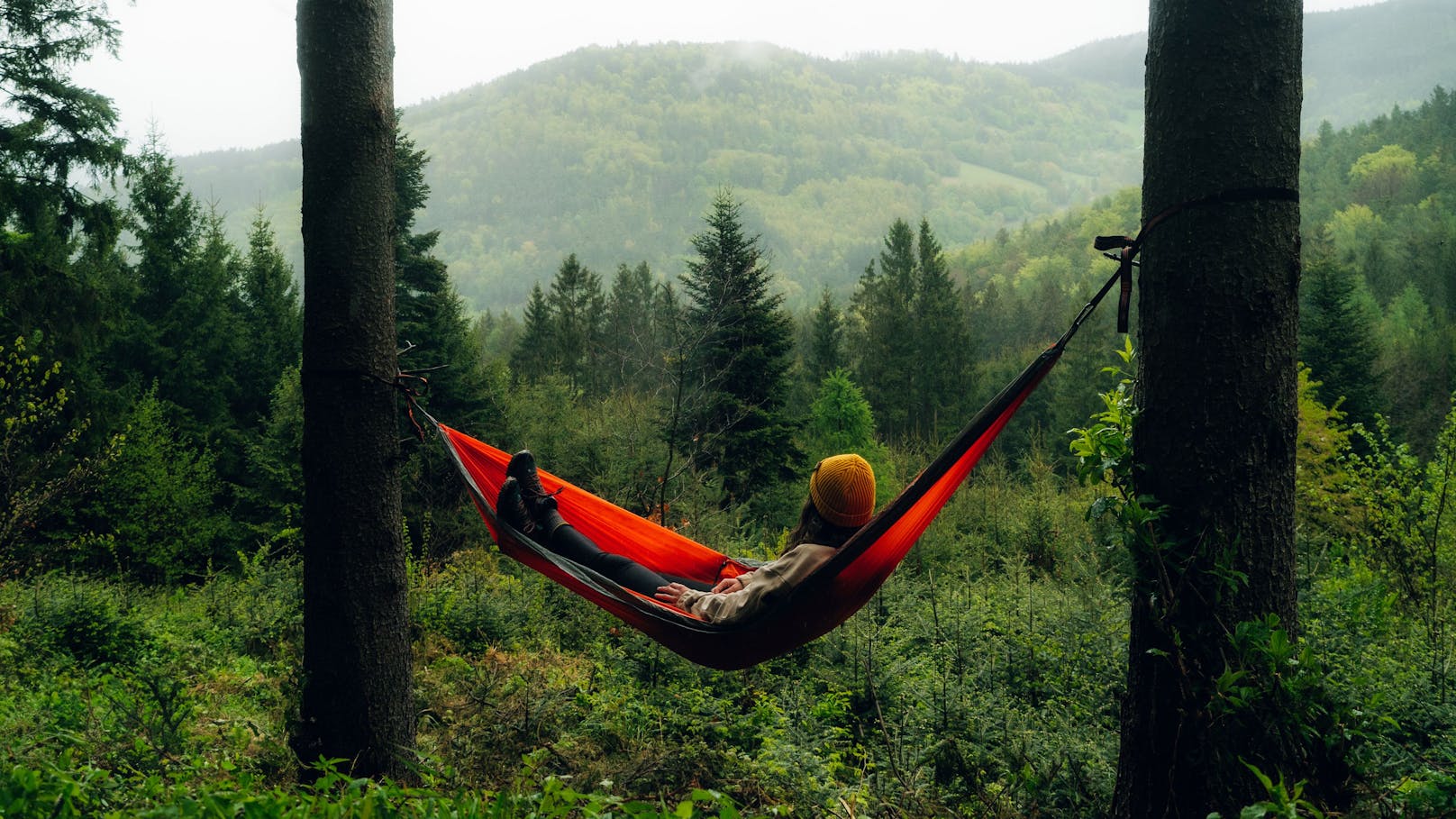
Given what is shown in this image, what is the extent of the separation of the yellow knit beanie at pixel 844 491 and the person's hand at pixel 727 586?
17.9 inches

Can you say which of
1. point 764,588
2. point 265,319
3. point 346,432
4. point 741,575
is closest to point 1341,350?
point 741,575

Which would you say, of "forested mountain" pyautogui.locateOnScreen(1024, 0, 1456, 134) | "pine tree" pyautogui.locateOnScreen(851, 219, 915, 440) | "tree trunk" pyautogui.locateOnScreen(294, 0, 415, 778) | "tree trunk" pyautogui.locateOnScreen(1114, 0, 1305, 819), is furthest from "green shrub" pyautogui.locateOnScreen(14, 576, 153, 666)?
"forested mountain" pyautogui.locateOnScreen(1024, 0, 1456, 134)

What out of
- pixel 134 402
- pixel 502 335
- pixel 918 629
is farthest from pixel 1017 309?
pixel 918 629

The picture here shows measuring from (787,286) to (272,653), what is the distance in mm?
88858

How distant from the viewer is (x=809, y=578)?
101 inches

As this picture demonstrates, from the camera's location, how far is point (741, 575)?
11.2 feet

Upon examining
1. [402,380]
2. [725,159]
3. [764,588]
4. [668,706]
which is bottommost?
[668,706]

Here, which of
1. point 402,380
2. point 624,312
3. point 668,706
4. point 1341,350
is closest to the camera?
point 402,380

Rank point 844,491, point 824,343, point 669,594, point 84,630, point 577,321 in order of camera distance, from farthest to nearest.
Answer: point 577,321
point 824,343
point 84,630
point 669,594
point 844,491

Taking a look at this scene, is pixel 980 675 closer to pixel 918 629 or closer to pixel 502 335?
pixel 918 629

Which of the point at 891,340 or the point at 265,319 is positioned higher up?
the point at 265,319

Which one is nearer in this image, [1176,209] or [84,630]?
[1176,209]

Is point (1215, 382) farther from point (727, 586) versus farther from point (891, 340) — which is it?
point (891, 340)

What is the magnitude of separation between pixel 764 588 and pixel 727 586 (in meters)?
0.50
